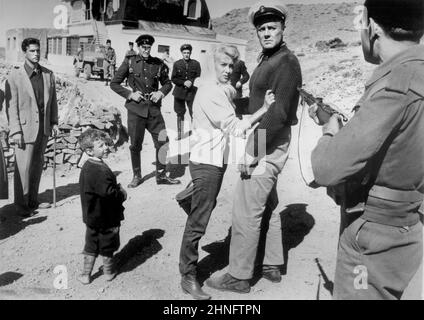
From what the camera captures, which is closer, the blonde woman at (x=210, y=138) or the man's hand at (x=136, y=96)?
the blonde woman at (x=210, y=138)

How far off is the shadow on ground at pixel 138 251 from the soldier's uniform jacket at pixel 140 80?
2.31 metres

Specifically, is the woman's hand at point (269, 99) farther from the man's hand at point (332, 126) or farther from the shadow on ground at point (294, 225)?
the shadow on ground at point (294, 225)

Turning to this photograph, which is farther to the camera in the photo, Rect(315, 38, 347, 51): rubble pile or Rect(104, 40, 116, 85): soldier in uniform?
Rect(315, 38, 347, 51): rubble pile

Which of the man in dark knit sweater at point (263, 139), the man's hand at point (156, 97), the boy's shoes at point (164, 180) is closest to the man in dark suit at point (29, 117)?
the man's hand at point (156, 97)

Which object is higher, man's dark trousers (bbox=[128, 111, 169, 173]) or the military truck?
the military truck

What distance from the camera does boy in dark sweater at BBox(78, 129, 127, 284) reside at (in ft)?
11.9

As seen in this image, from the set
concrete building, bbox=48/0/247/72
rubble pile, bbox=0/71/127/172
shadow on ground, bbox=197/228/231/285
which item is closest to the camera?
shadow on ground, bbox=197/228/231/285

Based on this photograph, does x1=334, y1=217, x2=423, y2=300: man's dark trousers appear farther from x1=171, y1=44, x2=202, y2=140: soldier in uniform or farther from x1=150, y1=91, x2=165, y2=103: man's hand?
x1=171, y1=44, x2=202, y2=140: soldier in uniform

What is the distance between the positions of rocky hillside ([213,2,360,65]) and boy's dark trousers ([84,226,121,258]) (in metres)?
23.6

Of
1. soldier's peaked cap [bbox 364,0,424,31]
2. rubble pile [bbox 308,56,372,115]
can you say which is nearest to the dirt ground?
soldier's peaked cap [bbox 364,0,424,31]

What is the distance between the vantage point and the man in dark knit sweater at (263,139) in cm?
321

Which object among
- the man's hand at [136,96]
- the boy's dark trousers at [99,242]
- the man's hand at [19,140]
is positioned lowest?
the boy's dark trousers at [99,242]

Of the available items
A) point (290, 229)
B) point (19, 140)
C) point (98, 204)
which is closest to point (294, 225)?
point (290, 229)
